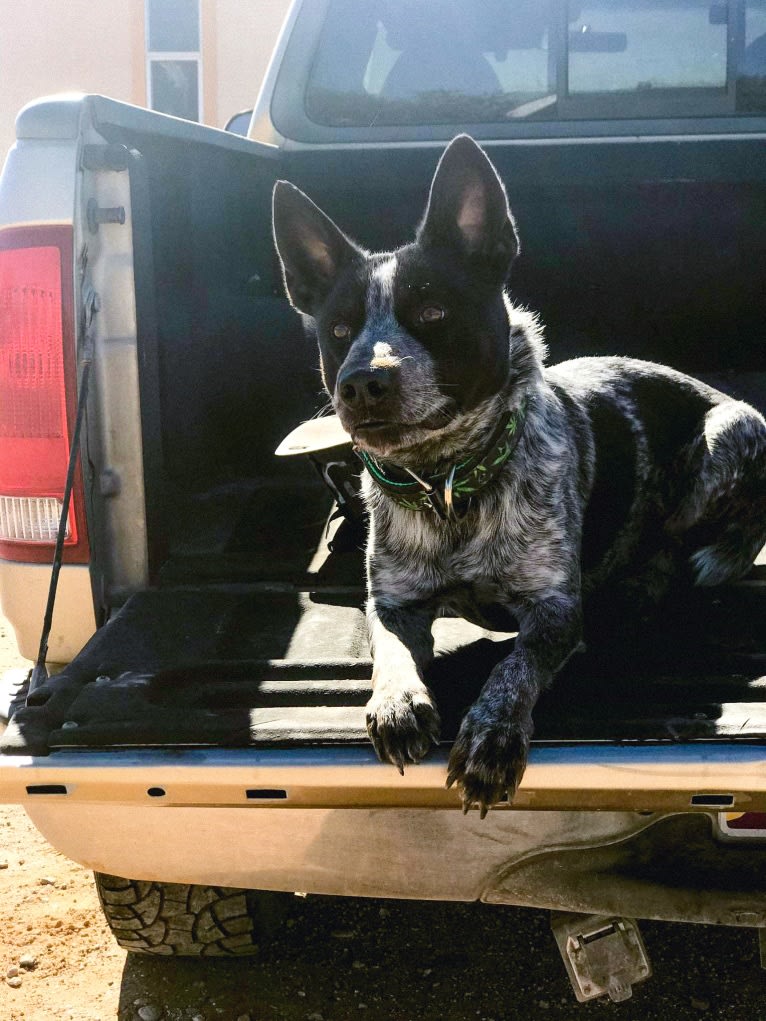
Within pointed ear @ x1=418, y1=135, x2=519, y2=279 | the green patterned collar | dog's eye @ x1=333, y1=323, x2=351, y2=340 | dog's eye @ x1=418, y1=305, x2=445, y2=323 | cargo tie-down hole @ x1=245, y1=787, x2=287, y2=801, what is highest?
pointed ear @ x1=418, y1=135, x2=519, y2=279

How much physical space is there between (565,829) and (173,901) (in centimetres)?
97

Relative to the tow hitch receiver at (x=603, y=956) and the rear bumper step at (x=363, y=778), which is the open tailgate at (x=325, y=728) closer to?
the rear bumper step at (x=363, y=778)

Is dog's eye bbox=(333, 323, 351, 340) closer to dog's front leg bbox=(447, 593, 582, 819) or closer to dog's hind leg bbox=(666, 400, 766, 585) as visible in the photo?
dog's front leg bbox=(447, 593, 582, 819)

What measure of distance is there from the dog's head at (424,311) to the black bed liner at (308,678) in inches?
17.6

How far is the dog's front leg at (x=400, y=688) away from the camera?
1.76 meters

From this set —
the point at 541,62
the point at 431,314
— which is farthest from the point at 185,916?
the point at 541,62

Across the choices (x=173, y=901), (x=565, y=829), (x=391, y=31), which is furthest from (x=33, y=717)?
(x=391, y=31)

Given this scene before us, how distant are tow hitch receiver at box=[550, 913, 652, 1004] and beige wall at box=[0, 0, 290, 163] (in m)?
12.8

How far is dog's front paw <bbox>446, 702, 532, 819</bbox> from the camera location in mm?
1732

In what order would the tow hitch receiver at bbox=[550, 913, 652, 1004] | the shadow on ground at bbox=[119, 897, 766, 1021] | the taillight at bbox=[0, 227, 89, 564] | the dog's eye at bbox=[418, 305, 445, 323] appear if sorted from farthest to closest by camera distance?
the shadow on ground at bbox=[119, 897, 766, 1021] → the dog's eye at bbox=[418, 305, 445, 323] → the taillight at bbox=[0, 227, 89, 564] → the tow hitch receiver at bbox=[550, 913, 652, 1004]

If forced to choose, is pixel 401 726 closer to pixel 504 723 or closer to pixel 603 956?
pixel 504 723

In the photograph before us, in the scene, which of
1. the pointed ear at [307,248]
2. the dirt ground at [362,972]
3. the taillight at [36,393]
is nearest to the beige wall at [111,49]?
the pointed ear at [307,248]

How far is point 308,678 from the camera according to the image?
79.7 inches

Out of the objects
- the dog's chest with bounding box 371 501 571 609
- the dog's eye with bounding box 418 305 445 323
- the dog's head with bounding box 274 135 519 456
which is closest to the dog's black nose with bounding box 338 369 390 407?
the dog's head with bounding box 274 135 519 456
